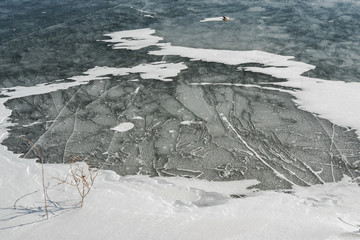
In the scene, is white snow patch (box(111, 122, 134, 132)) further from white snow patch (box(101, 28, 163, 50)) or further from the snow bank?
white snow patch (box(101, 28, 163, 50))

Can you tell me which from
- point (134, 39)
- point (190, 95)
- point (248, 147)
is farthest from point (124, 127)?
point (134, 39)

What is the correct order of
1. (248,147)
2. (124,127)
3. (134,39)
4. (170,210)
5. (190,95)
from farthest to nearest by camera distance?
1. (134,39)
2. (190,95)
3. (124,127)
4. (248,147)
5. (170,210)

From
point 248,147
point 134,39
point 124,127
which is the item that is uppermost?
point 134,39

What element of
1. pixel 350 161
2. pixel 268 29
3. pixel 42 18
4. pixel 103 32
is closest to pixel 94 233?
pixel 350 161

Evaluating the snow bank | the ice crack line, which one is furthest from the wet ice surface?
the snow bank

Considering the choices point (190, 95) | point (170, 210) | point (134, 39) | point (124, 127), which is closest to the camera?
point (170, 210)

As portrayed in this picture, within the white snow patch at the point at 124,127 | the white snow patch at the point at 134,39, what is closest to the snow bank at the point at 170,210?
the white snow patch at the point at 124,127

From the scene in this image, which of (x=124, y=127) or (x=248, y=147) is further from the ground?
(x=124, y=127)

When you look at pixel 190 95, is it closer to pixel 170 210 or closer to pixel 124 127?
pixel 124 127
